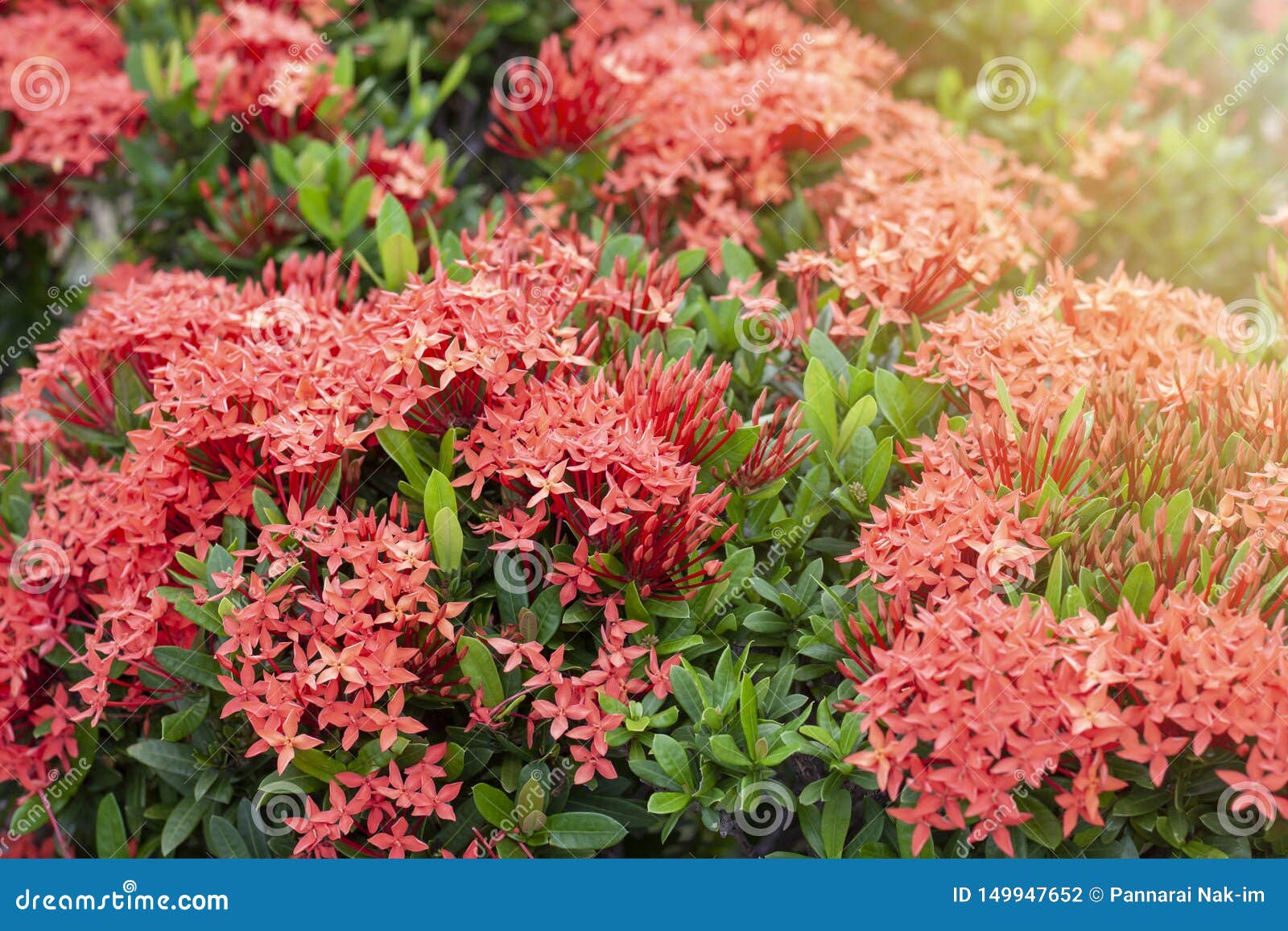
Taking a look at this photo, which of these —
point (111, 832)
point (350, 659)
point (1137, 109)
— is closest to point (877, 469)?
point (350, 659)

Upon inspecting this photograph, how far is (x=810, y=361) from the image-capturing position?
8.96ft

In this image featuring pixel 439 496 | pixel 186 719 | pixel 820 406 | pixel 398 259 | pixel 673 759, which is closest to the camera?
pixel 673 759

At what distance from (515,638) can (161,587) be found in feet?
2.89

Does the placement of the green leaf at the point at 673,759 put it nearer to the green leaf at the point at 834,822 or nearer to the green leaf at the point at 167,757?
the green leaf at the point at 834,822

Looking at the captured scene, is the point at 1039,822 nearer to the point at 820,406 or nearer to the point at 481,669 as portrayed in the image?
the point at 820,406

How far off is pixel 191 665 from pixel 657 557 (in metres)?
1.17

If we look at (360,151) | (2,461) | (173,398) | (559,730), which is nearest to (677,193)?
(360,151)

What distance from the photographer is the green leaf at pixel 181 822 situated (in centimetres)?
258

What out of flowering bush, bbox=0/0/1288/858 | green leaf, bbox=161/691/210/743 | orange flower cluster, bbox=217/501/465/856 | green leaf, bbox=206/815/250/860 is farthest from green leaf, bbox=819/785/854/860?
green leaf, bbox=161/691/210/743

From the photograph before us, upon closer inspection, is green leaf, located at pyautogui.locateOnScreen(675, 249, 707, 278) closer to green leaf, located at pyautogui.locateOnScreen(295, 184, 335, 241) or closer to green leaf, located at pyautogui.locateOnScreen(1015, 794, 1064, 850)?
green leaf, located at pyautogui.locateOnScreen(295, 184, 335, 241)

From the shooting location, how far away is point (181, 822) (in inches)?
103

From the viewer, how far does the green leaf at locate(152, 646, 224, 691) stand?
251cm

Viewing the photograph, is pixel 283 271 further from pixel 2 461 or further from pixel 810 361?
pixel 810 361

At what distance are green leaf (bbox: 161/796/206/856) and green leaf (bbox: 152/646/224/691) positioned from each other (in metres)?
0.34
